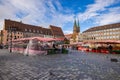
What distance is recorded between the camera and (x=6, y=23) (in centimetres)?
6875

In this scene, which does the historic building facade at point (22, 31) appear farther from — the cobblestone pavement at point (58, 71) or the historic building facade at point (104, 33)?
the cobblestone pavement at point (58, 71)

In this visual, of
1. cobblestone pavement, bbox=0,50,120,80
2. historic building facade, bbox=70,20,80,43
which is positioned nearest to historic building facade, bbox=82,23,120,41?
historic building facade, bbox=70,20,80,43

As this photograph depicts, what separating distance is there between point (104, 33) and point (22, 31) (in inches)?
2160

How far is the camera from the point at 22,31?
247ft

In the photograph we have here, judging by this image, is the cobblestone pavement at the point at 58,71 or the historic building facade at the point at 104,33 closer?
the cobblestone pavement at the point at 58,71

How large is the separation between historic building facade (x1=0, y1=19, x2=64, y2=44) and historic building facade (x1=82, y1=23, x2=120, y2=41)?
22.4 metres

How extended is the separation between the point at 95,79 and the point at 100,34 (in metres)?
97.8

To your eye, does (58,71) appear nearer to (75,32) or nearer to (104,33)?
(104,33)

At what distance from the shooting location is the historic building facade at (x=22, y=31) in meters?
68.7

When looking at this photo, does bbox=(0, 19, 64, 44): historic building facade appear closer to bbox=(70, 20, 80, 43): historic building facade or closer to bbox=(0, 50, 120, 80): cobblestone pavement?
bbox=(70, 20, 80, 43): historic building facade

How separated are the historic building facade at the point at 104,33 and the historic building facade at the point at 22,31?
22.4m

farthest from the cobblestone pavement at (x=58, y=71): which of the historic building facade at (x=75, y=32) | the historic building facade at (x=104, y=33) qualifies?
the historic building facade at (x=75, y=32)

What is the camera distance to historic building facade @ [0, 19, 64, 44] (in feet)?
225

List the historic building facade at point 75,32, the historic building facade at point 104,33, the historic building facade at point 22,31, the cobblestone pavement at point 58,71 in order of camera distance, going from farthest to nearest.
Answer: the historic building facade at point 75,32, the historic building facade at point 104,33, the historic building facade at point 22,31, the cobblestone pavement at point 58,71
